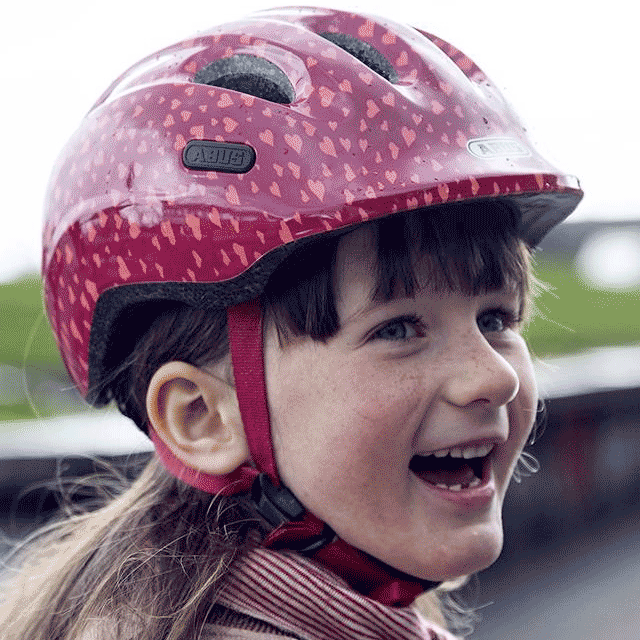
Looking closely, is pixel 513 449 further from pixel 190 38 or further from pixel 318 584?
pixel 190 38

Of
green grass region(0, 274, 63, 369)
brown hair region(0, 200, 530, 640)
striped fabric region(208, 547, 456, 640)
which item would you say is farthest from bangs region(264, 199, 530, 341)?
green grass region(0, 274, 63, 369)

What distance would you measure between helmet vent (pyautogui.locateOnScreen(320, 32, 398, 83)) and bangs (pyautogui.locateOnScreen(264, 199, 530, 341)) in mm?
350

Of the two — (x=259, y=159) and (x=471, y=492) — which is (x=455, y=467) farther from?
(x=259, y=159)

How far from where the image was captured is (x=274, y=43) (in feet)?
7.48

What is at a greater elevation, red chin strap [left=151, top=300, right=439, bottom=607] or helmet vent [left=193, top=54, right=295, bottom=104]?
helmet vent [left=193, top=54, right=295, bottom=104]

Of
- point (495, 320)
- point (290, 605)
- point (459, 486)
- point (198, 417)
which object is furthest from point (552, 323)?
point (290, 605)

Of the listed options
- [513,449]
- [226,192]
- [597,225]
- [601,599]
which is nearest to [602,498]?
[601,599]

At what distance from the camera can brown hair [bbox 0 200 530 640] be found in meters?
2.07

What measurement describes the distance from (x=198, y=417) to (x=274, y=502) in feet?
0.78

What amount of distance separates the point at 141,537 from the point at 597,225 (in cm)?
777

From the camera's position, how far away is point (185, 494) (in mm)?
2334

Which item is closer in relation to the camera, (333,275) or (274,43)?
(333,275)

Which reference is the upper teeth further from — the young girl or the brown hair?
the brown hair

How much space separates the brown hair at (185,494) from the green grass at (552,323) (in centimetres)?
431
